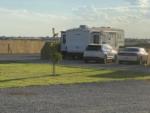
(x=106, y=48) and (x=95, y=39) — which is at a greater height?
(x=95, y=39)

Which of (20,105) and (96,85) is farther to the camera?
(96,85)

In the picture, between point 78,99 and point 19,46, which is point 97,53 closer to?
point 78,99

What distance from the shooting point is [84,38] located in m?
48.2

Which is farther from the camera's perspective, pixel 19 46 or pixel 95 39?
pixel 19 46

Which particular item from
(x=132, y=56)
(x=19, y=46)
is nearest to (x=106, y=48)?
(x=132, y=56)

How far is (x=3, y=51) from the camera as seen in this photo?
68.8 metres

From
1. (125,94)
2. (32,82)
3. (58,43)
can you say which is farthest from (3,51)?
(125,94)

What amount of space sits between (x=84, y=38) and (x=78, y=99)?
31036 mm

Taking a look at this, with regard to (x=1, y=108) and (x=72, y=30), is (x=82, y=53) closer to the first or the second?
(x=72, y=30)

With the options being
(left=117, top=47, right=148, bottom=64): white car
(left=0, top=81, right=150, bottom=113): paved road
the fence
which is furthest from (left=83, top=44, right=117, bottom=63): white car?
the fence

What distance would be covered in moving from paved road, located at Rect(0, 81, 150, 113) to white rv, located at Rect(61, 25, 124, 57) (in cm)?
2462

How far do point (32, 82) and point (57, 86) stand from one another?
201cm

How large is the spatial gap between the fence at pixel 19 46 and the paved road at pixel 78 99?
47.0 meters

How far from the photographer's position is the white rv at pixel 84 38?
4800 centimetres
